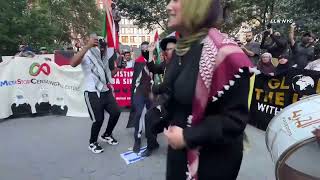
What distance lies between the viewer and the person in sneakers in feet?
17.9

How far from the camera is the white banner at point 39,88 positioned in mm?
8258

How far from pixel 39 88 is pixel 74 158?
367 cm

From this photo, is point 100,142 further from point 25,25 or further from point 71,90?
point 25,25

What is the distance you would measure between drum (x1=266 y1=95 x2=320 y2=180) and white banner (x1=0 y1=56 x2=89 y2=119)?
643 centimetres

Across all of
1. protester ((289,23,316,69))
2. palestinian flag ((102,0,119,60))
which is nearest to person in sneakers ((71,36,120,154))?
palestinian flag ((102,0,119,60))

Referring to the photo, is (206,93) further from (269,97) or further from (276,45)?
(276,45)

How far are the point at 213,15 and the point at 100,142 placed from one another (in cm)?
491

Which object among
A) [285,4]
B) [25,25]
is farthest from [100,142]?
[25,25]

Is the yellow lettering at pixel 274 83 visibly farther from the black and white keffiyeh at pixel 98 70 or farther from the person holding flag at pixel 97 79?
the black and white keffiyeh at pixel 98 70

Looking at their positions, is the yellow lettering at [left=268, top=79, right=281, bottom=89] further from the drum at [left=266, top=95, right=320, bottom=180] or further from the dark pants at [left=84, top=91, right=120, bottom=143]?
the drum at [left=266, top=95, right=320, bottom=180]

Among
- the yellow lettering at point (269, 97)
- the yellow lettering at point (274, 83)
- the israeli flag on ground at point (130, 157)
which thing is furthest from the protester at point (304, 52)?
the israeli flag on ground at point (130, 157)

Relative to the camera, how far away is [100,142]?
20.6 ft

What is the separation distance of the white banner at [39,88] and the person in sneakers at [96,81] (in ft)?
9.52

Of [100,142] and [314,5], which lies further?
[314,5]
